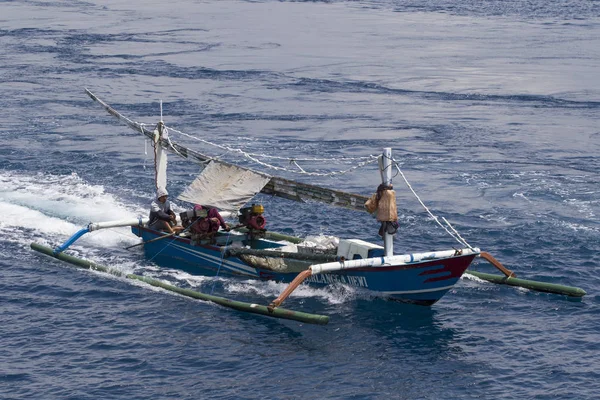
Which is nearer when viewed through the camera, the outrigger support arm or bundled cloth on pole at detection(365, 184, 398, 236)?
bundled cloth on pole at detection(365, 184, 398, 236)

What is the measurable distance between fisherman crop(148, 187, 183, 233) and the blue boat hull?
0.65m

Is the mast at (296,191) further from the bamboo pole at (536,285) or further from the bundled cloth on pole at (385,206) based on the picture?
the bamboo pole at (536,285)

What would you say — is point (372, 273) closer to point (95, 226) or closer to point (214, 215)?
point (214, 215)

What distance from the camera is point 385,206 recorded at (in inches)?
1153

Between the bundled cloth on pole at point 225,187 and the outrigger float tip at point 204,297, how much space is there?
3393mm

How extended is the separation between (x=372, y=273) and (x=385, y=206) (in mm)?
2308

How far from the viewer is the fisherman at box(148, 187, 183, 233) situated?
3556cm

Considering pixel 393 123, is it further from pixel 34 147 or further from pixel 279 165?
pixel 34 147

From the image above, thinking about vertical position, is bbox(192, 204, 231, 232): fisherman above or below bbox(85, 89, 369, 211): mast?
below

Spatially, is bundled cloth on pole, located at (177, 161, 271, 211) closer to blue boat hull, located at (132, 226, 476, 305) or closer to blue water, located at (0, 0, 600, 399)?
blue boat hull, located at (132, 226, 476, 305)

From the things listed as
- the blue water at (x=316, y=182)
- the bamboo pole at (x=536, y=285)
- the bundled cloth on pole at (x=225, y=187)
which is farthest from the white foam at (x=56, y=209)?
the bamboo pole at (x=536, y=285)

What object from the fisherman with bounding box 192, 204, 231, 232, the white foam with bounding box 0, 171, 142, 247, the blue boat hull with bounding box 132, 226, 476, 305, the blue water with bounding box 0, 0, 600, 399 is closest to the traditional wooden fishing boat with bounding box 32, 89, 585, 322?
the blue boat hull with bounding box 132, 226, 476, 305

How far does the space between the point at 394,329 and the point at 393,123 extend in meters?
29.8

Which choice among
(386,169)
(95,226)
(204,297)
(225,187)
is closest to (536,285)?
(386,169)
